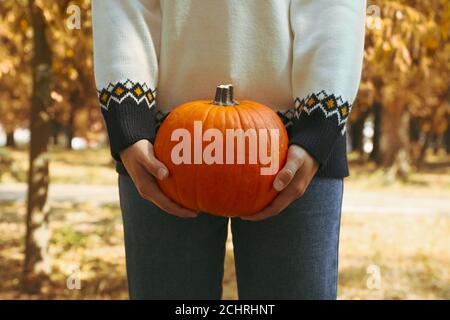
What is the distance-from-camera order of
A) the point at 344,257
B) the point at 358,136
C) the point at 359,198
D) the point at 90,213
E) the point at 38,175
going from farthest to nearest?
the point at 358,136
the point at 359,198
the point at 90,213
the point at 344,257
the point at 38,175

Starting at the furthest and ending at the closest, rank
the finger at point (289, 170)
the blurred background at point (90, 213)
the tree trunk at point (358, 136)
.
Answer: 1. the tree trunk at point (358, 136)
2. the blurred background at point (90, 213)
3. the finger at point (289, 170)

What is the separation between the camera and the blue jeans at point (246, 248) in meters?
1.18

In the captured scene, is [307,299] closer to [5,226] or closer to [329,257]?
[329,257]

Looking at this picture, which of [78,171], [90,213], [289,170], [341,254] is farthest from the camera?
[78,171]

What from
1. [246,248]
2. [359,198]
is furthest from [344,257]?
[359,198]

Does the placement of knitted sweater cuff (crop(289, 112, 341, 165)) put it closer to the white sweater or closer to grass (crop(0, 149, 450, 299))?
the white sweater

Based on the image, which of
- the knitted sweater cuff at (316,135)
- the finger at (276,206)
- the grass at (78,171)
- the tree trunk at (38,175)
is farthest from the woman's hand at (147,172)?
the grass at (78,171)

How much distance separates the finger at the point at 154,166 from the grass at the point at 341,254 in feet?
7.81

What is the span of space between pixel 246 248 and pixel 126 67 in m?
0.44

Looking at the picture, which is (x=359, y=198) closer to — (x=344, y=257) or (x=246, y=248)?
(x=344, y=257)

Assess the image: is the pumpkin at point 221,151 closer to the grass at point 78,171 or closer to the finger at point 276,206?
the finger at point 276,206

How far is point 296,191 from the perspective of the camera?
1067 millimetres

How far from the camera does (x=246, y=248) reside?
1220 millimetres

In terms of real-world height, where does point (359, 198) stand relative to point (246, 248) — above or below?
below
